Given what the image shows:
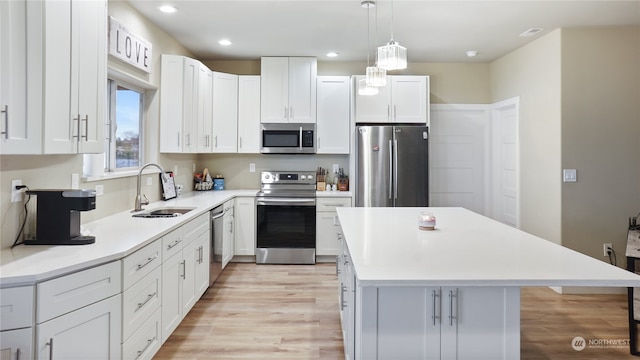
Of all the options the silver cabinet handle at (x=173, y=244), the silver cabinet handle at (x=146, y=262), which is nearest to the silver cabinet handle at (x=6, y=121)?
the silver cabinet handle at (x=146, y=262)

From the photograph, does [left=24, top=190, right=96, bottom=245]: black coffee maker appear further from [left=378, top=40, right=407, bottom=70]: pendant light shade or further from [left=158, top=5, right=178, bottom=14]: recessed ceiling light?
[left=158, top=5, right=178, bottom=14]: recessed ceiling light

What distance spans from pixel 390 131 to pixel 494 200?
6.23 feet

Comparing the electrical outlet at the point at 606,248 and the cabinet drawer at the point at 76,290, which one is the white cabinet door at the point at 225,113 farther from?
the electrical outlet at the point at 606,248

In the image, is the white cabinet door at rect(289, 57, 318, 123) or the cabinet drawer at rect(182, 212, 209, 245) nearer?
the cabinet drawer at rect(182, 212, 209, 245)

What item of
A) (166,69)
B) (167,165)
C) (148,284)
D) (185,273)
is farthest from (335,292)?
(166,69)

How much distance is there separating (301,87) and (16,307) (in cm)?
379

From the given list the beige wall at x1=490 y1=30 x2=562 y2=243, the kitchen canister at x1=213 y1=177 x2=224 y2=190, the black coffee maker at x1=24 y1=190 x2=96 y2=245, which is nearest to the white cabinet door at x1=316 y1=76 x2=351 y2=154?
the kitchen canister at x1=213 y1=177 x2=224 y2=190

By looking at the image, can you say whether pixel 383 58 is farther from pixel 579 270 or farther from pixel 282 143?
pixel 282 143

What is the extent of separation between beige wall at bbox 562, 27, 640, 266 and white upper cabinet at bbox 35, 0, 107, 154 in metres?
4.00

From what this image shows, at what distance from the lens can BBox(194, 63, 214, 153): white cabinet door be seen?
4156 millimetres

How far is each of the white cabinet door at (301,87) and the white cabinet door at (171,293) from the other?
2.60 m

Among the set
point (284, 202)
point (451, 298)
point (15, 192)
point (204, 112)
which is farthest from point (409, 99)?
point (15, 192)

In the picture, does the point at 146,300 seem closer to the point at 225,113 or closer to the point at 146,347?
the point at 146,347

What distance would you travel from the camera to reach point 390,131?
4.32 m
